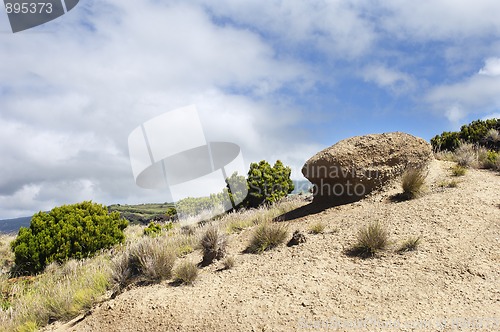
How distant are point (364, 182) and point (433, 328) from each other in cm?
573

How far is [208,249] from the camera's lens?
753 centimetres

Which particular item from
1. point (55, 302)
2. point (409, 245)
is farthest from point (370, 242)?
point (55, 302)

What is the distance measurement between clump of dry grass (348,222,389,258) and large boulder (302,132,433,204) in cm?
312

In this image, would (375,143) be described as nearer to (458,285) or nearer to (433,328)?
(458,285)

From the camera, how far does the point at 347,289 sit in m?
5.48

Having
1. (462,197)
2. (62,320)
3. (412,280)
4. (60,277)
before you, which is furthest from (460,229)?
(60,277)

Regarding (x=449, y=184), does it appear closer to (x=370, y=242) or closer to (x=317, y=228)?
(x=317, y=228)

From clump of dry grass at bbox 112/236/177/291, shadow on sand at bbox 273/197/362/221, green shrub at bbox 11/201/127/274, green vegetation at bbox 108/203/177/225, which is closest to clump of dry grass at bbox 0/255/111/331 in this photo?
clump of dry grass at bbox 112/236/177/291

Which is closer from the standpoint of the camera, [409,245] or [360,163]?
[409,245]

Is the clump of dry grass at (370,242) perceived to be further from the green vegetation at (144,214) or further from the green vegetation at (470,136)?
the green vegetation at (144,214)

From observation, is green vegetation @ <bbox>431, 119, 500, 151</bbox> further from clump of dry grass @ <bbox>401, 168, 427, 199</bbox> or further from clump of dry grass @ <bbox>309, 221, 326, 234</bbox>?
clump of dry grass @ <bbox>309, 221, 326, 234</bbox>

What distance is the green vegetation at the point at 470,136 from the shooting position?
757 inches

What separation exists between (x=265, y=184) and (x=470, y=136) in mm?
12355

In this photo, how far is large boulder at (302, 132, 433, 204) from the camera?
31.9 ft
